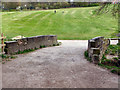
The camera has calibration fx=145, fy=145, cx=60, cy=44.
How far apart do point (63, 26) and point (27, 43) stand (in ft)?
61.1

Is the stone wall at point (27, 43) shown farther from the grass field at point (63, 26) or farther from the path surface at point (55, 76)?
the grass field at point (63, 26)

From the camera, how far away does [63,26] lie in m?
28.6

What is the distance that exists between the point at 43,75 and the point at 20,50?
474cm

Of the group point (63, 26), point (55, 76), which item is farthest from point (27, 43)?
point (63, 26)

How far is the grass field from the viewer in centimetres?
2369

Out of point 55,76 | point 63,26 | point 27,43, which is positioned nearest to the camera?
point 55,76

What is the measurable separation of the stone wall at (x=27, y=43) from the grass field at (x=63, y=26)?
8.36 meters

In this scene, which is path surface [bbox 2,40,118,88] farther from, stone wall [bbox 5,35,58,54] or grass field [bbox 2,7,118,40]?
grass field [bbox 2,7,118,40]

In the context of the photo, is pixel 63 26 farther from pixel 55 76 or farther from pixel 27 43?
pixel 55 76

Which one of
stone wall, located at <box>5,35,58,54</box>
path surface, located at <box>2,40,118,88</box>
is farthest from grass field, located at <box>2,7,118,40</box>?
path surface, located at <box>2,40,118,88</box>

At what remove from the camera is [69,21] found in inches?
1273

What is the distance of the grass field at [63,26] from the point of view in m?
23.7

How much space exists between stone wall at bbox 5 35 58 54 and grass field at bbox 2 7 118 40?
8356 millimetres

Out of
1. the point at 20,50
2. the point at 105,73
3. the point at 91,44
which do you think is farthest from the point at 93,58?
the point at 20,50
